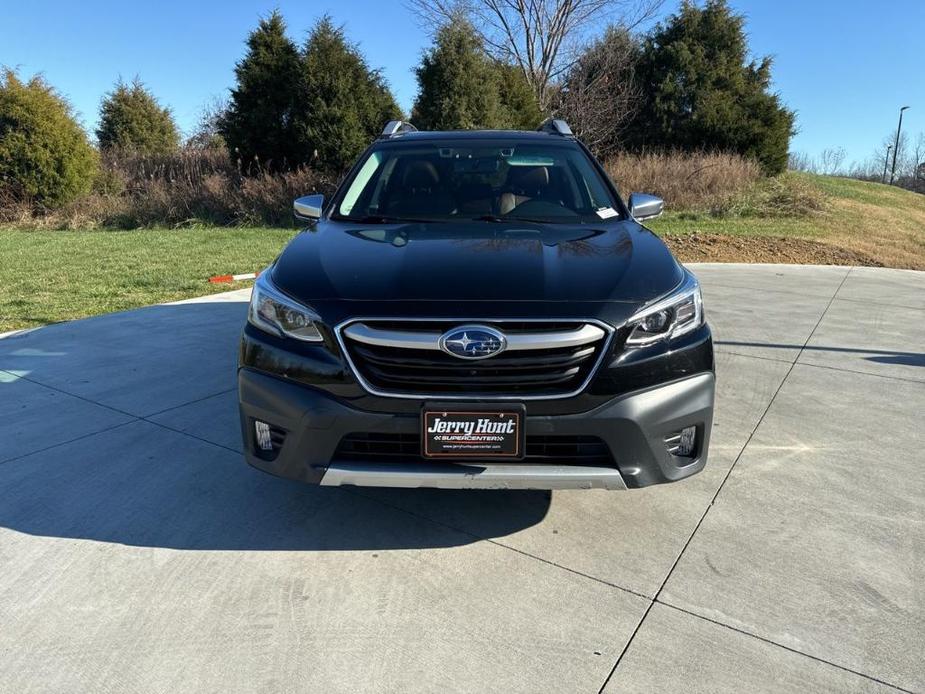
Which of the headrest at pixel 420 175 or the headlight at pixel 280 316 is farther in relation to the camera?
the headrest at pixel 420 175

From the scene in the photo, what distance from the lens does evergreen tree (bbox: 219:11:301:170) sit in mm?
17703

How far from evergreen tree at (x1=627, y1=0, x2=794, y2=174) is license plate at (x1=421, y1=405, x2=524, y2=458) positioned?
2128 centimetres

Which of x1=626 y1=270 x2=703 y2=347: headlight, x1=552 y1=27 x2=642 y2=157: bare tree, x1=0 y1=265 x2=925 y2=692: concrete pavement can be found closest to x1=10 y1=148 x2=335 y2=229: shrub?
x1=552 y1=27 x2=642 y2=157: bare tree

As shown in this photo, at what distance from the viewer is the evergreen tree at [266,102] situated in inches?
697

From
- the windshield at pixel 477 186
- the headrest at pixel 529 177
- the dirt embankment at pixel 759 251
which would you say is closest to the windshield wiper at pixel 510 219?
the windshield at pixel 477 186

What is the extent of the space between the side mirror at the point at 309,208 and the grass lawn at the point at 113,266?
13.2 ft

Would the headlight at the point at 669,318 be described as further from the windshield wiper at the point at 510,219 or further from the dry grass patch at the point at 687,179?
the dry grass patch at the point at 687,179

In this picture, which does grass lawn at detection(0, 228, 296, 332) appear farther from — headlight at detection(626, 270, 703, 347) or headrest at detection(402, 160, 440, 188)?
headlight at detection(626, 270, 703, 347)

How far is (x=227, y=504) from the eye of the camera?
3232 mm

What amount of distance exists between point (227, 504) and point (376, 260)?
1341 millimetres

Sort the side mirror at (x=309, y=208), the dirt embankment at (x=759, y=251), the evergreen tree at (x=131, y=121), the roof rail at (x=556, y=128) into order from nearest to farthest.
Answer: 1. the side mirror at (x=309, y=208)
2. the roof rail at (x=556, y=128)
3. the dirt embankment at (x=759, y=251)
4. the evergreen tree at (x=131, y=121)

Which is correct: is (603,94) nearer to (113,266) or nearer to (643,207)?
(113,266)

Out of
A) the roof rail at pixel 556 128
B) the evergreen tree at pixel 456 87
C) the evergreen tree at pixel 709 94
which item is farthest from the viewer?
the evergreen tree at pixel 709 94

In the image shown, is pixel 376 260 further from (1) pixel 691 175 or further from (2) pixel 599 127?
(2) pixel 599 127
